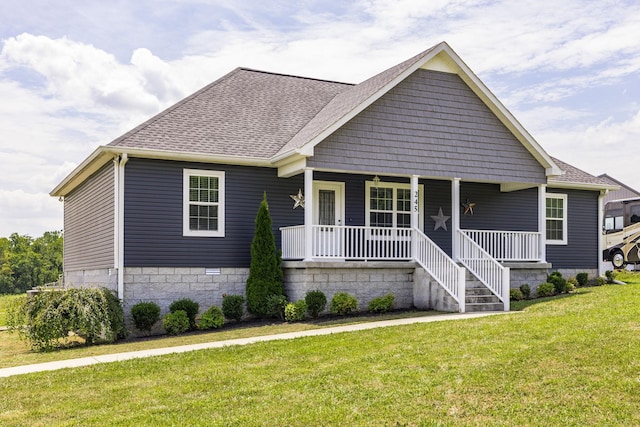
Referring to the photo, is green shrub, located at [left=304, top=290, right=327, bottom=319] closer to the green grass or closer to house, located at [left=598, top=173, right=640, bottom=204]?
the green grass

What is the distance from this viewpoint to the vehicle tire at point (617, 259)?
31688 mm

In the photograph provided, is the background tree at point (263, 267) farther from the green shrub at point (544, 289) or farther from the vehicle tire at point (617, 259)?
the vehicle tire at point (617, 259)

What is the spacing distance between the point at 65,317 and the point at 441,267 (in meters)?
8.77

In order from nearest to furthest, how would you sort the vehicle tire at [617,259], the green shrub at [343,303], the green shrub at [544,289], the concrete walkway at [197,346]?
1. the concrete walkway at [197,346]
2. the green shrub at [343,303]
3. the green shrub at [544,289]
4. the vehicle tire at [617,259]

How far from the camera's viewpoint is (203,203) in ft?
59.2

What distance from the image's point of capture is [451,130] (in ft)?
62.7

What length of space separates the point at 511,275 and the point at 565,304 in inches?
138

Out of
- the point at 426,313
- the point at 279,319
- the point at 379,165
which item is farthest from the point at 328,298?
the point at 379,165

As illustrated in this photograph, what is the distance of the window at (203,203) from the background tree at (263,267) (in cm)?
118

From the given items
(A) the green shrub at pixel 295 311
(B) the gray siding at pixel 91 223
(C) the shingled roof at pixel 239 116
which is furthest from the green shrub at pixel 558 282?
(B) the gray siding at pixel 91 223

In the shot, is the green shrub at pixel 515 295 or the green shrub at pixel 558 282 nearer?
the green shrub at pixel 515 295

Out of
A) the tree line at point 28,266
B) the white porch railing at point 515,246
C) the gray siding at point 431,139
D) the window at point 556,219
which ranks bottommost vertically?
the tree line at point 28,266

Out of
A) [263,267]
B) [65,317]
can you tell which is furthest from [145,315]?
[263,267]

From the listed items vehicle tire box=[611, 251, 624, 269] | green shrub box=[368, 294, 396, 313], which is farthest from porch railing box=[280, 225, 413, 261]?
vehicle tire box=[611, 251, 624, 269]
